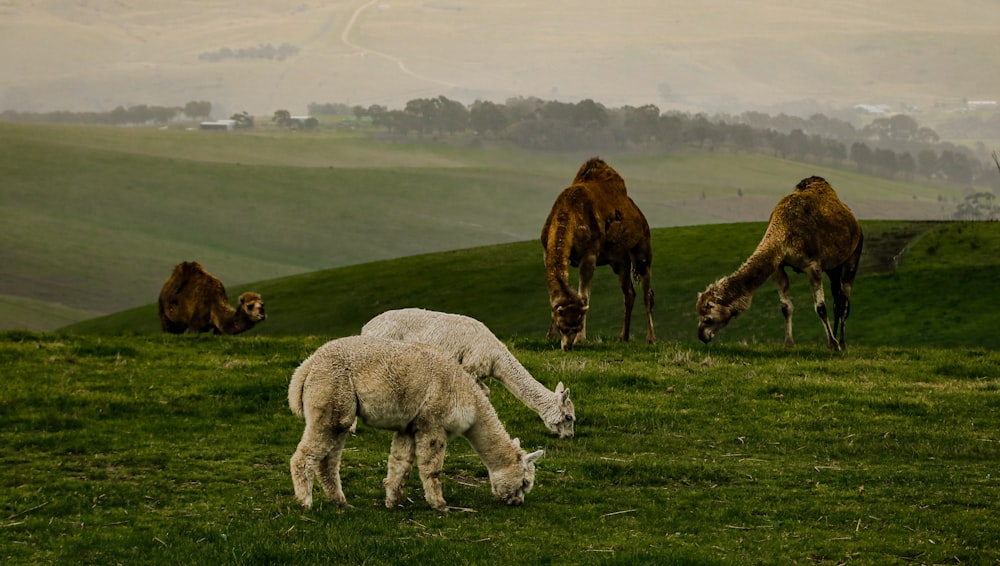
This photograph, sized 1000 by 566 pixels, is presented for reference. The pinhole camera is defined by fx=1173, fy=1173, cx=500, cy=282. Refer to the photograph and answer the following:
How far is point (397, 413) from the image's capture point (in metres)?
11.4

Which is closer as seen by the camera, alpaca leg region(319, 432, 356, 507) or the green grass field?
the green grass field

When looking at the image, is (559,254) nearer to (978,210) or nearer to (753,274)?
(753,274)

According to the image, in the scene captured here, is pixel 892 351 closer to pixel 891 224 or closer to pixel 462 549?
pixel 462 549

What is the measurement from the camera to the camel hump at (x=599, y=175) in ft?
81.8

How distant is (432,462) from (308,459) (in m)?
1.24

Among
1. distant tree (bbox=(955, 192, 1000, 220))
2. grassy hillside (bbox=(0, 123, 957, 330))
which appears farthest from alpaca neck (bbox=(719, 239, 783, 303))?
distant tree (bbox=(955, 192, 1000, 220))

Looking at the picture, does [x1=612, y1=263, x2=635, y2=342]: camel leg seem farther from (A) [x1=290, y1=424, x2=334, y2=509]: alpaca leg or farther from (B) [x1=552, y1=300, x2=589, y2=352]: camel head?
(A) [x1=290, y1=424, x2=334, y2=509]: alpaca leg

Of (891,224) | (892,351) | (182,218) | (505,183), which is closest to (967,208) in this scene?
(505,183)

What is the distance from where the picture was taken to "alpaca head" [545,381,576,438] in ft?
47.8

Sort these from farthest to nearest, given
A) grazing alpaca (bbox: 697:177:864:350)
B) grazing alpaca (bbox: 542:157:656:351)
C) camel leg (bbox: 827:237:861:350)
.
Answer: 1. camel leg (bbox: 827:237:861:350)
2. grazing alpaca (bbox: 697:177:864:350)
3. grazing alpaca (bbox: 542:157:656:351)

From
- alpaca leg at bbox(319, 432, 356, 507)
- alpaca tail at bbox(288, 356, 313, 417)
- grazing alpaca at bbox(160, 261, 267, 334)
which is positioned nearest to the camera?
Result: alpaca tail at bbox(288, 356, 313, 417)

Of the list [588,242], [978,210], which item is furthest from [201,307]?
[978,210]

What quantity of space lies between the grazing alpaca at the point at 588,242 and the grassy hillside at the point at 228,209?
7907cm

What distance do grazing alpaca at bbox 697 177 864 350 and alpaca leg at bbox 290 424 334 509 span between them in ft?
40.4
